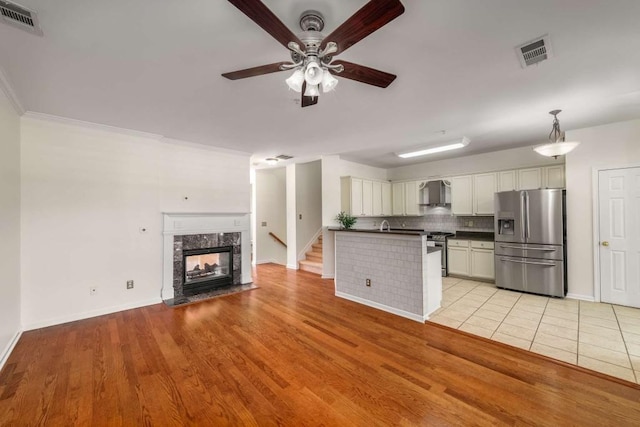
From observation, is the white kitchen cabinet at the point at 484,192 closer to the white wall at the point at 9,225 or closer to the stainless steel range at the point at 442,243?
the stainless steel range at the point at 442,243

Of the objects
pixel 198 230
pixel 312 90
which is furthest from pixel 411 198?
pixel 312 90

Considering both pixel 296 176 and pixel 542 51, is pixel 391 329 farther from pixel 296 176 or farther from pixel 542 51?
pixel 296 176

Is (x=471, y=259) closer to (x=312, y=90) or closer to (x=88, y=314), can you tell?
(x=312, y=90)

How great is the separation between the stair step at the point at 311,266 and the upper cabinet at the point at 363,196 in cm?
147

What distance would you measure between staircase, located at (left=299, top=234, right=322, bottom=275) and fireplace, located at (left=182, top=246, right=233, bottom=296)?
192 cm

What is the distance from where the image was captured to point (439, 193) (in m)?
5.92

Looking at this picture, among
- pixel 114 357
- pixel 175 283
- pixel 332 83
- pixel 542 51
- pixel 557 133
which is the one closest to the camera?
pixel 332 83

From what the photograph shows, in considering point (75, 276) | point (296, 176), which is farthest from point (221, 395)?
point (296, 176)

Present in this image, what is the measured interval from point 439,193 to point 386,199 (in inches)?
51.2

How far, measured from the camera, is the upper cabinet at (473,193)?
5304 millimetres

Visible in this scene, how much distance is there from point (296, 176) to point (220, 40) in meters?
4.54

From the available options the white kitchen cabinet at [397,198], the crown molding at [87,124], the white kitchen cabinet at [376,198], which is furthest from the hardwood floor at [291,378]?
the white kitchen cabinet at [397,198]

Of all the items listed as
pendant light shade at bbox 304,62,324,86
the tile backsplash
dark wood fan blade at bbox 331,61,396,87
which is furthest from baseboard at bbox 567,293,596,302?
pendant light shade at bbox 304,62,324,86

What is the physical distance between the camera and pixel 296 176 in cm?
638
